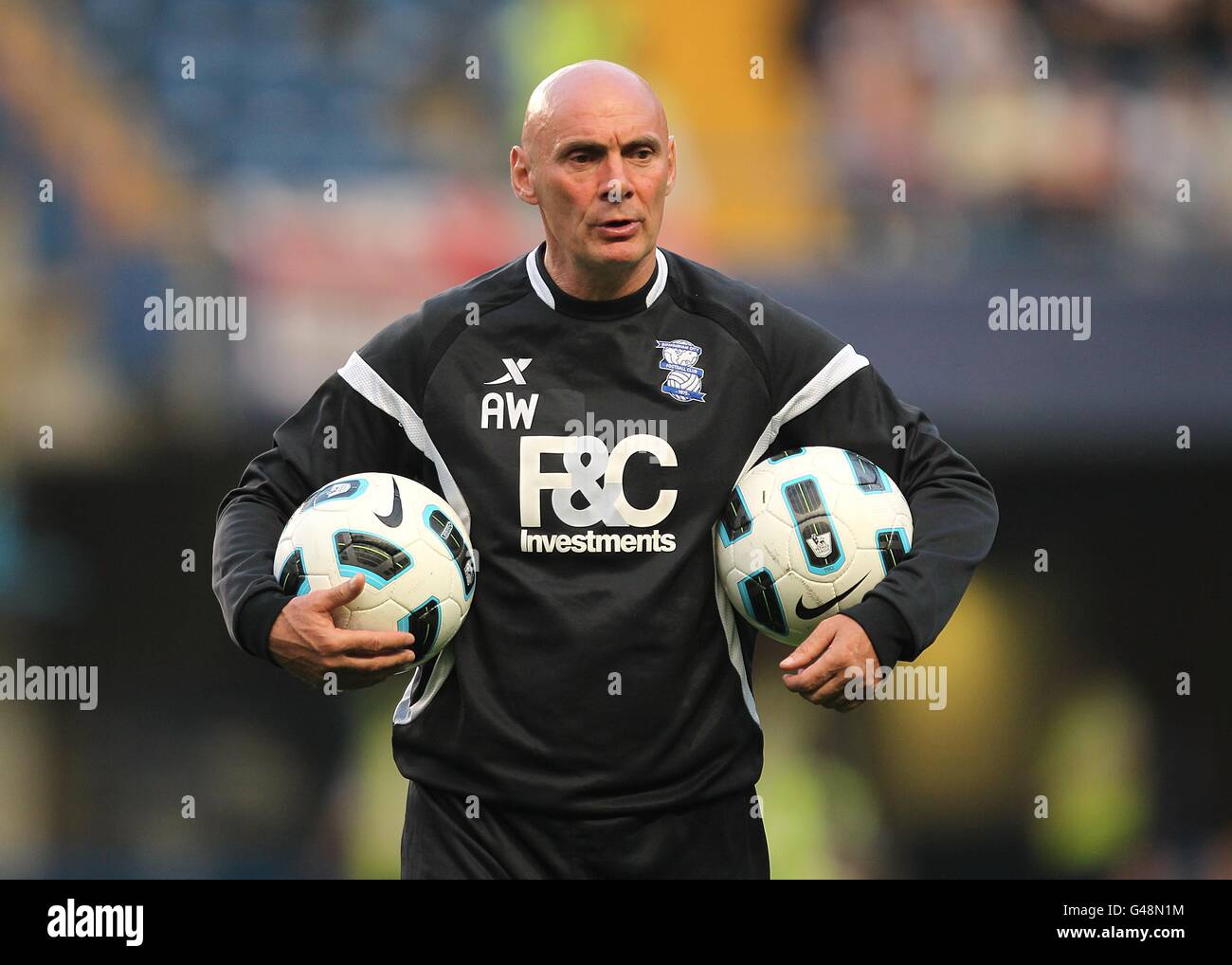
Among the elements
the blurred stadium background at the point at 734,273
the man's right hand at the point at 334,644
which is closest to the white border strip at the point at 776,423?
the man's right hand at the point at 334,644

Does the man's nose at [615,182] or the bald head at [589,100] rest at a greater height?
the bald head at [589,100]

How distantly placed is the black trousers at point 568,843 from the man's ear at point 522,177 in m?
1.55

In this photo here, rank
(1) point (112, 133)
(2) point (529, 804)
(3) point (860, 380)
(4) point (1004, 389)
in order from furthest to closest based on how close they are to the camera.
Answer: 1. (1) point (112, 133)
2. (4) point (1004, 389)
3. (3) point (860, 380)
4. (2) point (529, 804)

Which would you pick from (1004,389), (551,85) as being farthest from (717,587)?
(1004,389)

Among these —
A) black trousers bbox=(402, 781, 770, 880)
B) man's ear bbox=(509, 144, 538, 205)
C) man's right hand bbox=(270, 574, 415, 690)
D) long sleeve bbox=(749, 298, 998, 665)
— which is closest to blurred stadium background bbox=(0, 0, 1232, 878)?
long sleeve bbox=(749, 298, 998, 665)

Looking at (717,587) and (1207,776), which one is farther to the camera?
(1207,776)

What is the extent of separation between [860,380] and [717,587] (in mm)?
650

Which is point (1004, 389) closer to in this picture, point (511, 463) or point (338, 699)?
point (338, 699)

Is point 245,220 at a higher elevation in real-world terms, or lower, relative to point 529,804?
higher

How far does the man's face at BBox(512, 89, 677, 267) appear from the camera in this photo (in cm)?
383

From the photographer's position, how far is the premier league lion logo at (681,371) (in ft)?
12.8

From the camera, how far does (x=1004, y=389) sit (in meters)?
7.72

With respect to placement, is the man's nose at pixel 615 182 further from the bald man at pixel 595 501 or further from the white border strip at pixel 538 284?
the white border strip at pixel 538 284

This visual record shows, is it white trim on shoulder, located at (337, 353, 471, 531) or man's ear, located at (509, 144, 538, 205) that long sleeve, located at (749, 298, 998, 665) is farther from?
white trim on shoulder, located at (337, 353, 471, 531)
